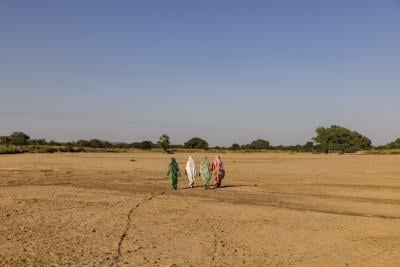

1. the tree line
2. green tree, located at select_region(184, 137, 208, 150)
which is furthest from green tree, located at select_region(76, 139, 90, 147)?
green tree, located at select_region(184, 137, 208, 150)

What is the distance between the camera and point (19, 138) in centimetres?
9950

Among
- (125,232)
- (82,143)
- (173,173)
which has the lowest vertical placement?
(125,232)

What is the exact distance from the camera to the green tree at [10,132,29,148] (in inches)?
3836

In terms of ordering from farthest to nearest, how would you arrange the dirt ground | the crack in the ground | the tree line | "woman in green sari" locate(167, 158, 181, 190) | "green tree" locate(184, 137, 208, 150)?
1. "green tree" locate(184, 137, 208, 150)
2. the tree line
3. "woman in green sari" locate(167, 158, 181, 190)
4. the dirt ground
5. the crack in the ground

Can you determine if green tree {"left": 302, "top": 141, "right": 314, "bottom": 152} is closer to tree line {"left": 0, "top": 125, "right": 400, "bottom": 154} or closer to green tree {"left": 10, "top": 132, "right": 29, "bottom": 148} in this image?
tree line {"left": 0, "top": 125, "right": 400, "bottom": 154}

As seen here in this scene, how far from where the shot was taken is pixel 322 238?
41.4 feet

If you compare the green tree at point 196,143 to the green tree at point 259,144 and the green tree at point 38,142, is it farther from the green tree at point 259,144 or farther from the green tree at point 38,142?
the green tree at point 38,142

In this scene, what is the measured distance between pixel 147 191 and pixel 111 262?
13964 mm

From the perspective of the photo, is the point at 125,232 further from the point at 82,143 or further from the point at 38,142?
the point at 38,142

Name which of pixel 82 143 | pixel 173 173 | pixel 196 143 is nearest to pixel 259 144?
pixel 196 143

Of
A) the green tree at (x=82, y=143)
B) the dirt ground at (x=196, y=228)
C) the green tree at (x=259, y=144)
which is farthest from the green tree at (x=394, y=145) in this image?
the dirt ground at (x=196, y=228)

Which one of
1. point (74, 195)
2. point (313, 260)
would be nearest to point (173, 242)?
point (313, 260)

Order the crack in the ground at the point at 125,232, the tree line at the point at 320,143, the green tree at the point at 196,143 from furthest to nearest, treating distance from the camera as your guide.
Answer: the green tree at the point at 196,143 < the tree line at the point at 320,143 < the crack in the ground at the point at 125,232

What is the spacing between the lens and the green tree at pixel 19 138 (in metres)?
97.4
